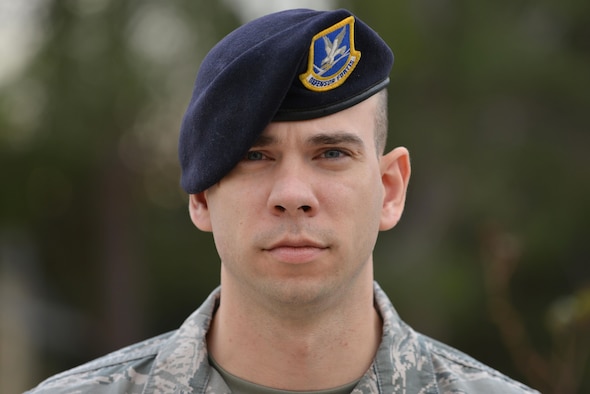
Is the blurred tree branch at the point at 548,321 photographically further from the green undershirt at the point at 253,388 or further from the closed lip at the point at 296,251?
the closed lip at the point at 296,251

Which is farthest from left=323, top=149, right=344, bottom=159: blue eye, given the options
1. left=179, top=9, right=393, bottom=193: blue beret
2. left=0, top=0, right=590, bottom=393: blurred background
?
left=0, top=0, right=590, bottom=393: blurred background

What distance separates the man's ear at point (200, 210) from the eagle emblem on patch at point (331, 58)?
47 centimetres

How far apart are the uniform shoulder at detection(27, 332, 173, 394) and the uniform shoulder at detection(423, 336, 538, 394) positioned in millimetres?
848

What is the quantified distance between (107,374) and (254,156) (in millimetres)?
813

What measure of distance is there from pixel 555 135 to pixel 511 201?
1.04 metres

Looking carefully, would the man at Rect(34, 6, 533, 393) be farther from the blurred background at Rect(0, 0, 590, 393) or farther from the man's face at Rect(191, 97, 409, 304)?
the blurred background at Rect(0, 0, 590, 393)

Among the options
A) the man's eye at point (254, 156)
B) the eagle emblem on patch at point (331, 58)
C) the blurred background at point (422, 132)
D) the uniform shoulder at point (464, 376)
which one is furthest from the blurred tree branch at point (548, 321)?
the blurred background at point (422, 132)

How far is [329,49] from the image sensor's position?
2.59m

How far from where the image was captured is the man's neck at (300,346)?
2.62 m

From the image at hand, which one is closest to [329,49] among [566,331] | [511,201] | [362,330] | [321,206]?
[321,206]

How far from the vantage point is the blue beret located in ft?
8.23

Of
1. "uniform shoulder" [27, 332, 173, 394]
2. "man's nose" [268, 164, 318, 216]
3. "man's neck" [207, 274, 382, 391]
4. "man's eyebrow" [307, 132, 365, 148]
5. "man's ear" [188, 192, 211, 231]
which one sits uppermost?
"man's eyebrow" [307, 132, 365, 148]

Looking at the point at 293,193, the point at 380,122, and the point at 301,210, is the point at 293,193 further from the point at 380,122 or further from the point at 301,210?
the point at 380,122

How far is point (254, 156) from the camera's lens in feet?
8.36
